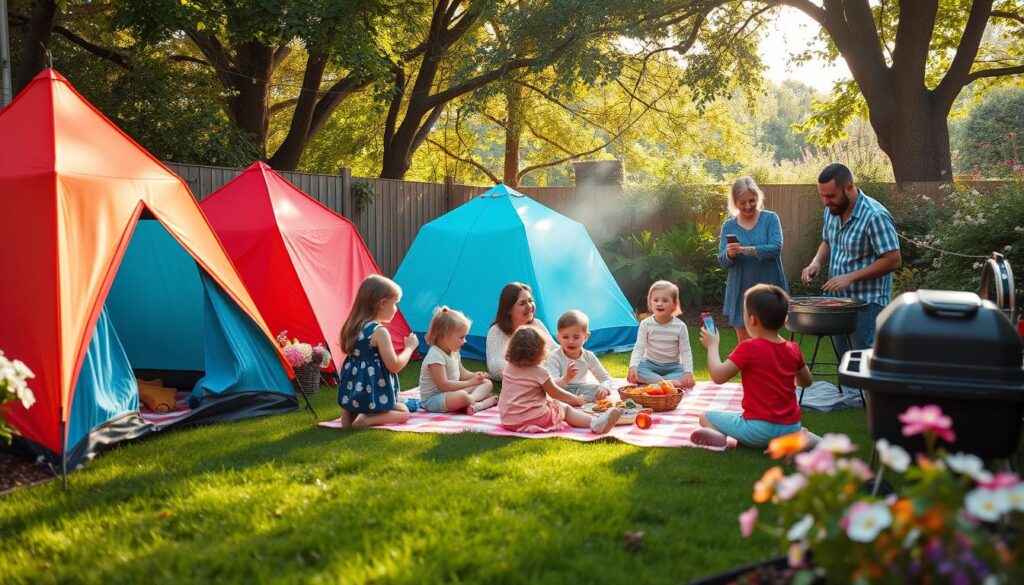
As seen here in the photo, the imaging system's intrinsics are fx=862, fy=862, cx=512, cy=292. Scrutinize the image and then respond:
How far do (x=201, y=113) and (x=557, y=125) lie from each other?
11.1 metres

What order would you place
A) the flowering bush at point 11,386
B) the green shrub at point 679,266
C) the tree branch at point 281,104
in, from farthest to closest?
the tree branch at point 281,104 → the green shrub at point 679,266 → the flowering bush at point 11,386

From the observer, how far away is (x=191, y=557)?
3066 mm

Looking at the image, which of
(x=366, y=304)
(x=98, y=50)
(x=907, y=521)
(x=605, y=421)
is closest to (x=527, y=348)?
(x=605, y=421)

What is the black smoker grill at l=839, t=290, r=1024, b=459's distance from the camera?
3.00 m

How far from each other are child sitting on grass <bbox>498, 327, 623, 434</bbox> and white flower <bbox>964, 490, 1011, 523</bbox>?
3551 mm

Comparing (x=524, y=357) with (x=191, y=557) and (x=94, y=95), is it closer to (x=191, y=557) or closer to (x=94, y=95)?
(x=191, y=557)

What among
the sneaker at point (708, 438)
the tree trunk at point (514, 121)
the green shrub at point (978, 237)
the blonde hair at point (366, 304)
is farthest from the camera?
the tree trunk at point (514, 121)

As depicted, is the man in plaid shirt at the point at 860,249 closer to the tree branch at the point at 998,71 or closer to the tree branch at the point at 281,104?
the tree branch at the point at 998,71

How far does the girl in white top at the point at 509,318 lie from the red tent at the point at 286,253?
135cm

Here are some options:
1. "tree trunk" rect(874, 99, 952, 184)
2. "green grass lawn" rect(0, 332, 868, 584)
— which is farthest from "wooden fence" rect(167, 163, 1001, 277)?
"green grass lawn" rect(0, 332, 868, 584)

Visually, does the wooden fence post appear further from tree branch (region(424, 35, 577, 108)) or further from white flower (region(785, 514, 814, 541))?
white flower (region(785, 514, 814, 541))

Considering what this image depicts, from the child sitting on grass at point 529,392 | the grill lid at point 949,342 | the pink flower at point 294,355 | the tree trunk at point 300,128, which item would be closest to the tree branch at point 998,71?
the tree trunk at point 300,128

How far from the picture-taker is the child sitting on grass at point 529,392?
5.19 m

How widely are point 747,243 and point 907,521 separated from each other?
4797 millimetres
